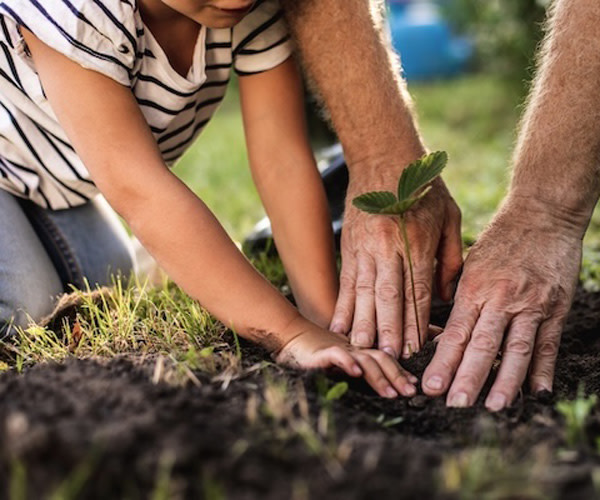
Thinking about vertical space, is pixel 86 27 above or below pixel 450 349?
above

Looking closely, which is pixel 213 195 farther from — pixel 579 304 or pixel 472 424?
pixel 472 424

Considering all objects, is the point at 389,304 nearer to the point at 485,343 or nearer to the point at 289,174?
the point at 485,343

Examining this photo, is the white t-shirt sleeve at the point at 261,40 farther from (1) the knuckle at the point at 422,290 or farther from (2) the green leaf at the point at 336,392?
(2) the green leaf at the point at 336,392

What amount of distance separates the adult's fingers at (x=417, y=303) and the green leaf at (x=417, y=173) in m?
0.23

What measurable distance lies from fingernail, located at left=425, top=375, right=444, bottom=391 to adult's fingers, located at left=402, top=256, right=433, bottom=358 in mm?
183

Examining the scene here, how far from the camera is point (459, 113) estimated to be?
593cm

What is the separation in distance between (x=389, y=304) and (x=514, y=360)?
337 millimetres

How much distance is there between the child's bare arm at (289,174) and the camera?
7.04 ft

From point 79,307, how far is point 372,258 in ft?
2.44

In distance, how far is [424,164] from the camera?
173 centimetres

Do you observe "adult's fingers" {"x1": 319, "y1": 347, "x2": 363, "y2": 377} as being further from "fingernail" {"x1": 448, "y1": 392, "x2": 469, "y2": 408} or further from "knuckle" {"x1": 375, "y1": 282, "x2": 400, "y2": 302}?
"knuckle" {"x1": 375, "y1": 282, "x2": 400, "y2": 302}

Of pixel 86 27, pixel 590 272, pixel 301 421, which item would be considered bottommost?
pixel 590 272

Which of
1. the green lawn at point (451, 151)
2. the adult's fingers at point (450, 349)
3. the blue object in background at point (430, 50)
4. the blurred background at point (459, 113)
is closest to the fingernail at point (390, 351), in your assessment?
the adult's fingers at point (450, 349)

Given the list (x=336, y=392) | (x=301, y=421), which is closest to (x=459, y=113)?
(x=336, y=392)
